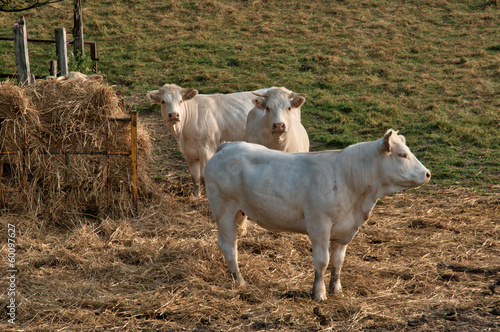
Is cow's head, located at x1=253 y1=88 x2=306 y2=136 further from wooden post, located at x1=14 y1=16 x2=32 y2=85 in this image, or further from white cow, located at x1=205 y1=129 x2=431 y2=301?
wooden post, located at x1=14 y1=16 x2=32 y2=85

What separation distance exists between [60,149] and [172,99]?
2.12 meters

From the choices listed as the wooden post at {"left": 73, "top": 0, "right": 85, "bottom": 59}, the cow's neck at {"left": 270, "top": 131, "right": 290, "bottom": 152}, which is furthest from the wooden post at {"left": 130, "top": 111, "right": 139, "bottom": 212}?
the wooden post at {"left": 73, "top": 0, "right": 85, "bottom": 59}

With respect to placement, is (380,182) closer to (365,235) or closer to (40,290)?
(365,235)

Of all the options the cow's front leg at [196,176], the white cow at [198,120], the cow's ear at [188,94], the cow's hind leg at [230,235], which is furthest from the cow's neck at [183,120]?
the cow's hind leg at [230,235]

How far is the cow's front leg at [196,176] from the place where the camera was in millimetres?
9281

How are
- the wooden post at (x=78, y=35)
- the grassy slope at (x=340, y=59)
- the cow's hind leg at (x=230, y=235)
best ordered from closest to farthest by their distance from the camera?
the cow's hind leg at (x=230, y=235)
the grassy slope at (x=340, y=59)
the wooden post at (x=78, y=35)

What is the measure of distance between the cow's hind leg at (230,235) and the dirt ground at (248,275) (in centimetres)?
15

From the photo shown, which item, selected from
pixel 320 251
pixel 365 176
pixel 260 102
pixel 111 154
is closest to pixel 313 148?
pixel 260 102

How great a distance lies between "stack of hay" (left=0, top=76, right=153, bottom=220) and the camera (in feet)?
25.0

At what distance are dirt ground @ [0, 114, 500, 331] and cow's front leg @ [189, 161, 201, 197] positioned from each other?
73 cm

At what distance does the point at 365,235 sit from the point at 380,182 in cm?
221

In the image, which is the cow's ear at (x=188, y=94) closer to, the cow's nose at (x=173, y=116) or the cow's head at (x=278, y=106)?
the cow's nose at (x=173, y=116)

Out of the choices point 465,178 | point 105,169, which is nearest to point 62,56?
point 105,169

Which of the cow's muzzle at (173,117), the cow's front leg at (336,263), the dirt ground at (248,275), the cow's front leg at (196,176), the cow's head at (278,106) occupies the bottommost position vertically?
the cow's front leg at (196,176)
